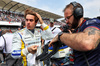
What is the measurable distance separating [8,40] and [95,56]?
9.33ft

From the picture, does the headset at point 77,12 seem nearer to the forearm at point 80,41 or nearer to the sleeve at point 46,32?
the forearm at point 80,41

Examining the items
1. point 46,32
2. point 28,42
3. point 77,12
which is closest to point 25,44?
point 28,42

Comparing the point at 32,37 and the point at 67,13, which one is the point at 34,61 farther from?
the point at 67,13

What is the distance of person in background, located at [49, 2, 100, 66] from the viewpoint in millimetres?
741

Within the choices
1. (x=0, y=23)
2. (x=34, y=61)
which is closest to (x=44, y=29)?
(x=34, y=61)

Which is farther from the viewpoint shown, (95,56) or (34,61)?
(34,61)

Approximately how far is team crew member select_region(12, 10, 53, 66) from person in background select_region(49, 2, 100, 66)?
0.60 meters

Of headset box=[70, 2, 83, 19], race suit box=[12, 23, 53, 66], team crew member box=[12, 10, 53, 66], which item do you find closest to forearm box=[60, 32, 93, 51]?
headset box=[70, 2, 83, 19]

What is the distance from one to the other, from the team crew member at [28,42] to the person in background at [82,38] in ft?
1.96

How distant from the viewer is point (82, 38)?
2.47ft

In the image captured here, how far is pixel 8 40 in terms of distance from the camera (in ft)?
9.86

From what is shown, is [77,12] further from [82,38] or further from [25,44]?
[25,44]

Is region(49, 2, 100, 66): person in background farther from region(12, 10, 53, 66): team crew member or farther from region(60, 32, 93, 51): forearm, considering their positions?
region(12, 10, 53, 66): team crew member

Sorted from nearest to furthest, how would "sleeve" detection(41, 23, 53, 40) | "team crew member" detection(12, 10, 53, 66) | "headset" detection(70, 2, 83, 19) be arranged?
"headset" detection(70, 2, 83, 19) < "team crew member" detection(12, 10, 53, 66) < "sleeve" detection(41, 23, 53, 40)
